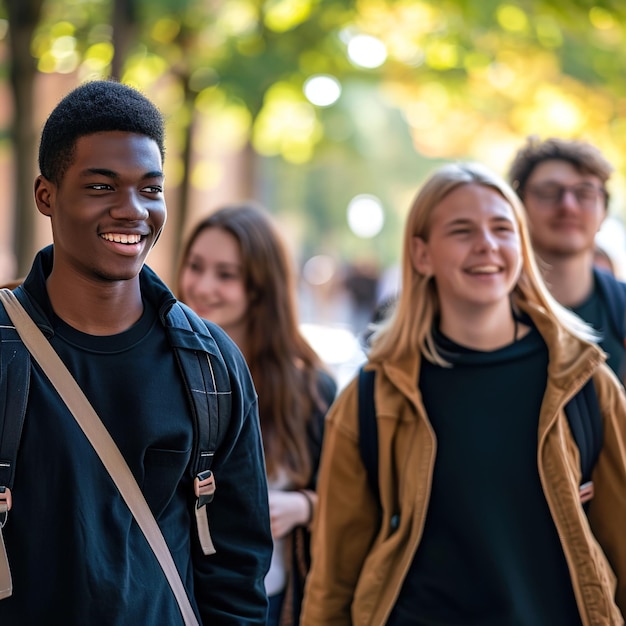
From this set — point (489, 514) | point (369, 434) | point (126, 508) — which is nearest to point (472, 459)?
point (489, 514)

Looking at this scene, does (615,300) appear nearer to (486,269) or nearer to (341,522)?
(486,269)

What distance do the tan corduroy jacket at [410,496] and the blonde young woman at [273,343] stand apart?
0.34m

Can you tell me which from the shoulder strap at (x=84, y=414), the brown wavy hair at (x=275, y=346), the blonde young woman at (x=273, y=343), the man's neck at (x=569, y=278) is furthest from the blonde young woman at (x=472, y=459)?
the shoulder strap at (x=84, y=414)

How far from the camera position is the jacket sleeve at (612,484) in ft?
11.9

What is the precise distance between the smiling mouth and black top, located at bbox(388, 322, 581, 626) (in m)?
1.63

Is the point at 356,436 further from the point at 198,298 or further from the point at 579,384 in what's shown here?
the point at 198,298

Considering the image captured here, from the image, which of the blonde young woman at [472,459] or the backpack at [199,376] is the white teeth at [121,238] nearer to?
the backpack at [199,376]

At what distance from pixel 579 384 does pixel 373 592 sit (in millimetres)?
1030

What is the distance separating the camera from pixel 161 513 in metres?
2.55

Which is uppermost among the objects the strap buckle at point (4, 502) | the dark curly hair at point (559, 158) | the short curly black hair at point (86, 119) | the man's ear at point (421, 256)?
the dark curly hair at point (559, 158)

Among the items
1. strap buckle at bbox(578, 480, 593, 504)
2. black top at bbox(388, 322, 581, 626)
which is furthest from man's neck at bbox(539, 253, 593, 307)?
strap buckle at bbox(578, 480, 593, 504)

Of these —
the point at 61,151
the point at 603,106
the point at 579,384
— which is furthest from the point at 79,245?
the point at 603,106

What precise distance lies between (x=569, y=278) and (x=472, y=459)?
56.8 inches

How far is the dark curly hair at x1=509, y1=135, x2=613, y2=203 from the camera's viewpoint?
4957 mm
